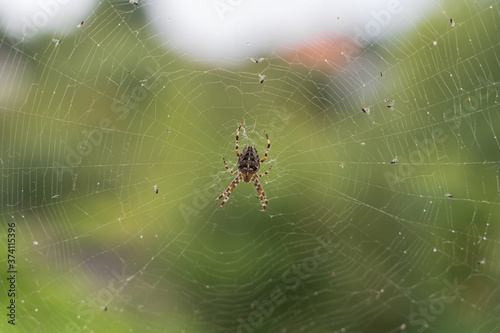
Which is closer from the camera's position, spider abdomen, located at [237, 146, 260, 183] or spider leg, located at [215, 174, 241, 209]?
spider abdomen, located at [237, 146, 260, 183]

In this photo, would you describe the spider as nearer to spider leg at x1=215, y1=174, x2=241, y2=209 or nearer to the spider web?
spider leg at x1=215, y1=174, x2=241, y2=209

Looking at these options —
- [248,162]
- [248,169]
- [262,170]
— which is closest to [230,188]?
[248,169]

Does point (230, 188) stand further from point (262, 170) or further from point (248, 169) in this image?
point (262, 170)

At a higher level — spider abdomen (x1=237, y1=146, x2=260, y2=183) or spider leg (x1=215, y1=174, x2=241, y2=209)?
spider abdomen (x1=237, y1=146, x2=260, y2=183)

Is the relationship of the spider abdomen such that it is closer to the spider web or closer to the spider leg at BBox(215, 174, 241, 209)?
the spider leg at BBox(215, 174, 241, 209)

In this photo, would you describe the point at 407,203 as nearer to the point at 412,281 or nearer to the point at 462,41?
the point at 412,281

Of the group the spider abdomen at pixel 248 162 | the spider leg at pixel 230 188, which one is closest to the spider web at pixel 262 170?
the spider leg at pixel 230 188

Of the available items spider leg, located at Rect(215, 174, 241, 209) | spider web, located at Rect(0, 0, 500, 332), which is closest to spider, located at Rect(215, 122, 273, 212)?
spider leg, located at Rect(215, 174, 241, 209)

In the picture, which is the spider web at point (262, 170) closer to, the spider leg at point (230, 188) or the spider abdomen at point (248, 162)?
the spider leg at point (230, 188)
